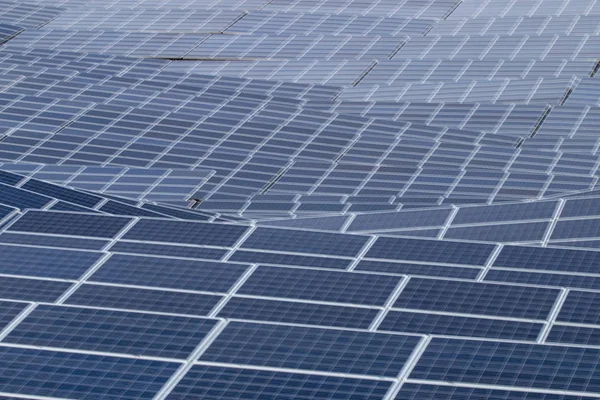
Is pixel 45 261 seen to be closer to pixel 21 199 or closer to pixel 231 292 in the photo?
pixel 231 292

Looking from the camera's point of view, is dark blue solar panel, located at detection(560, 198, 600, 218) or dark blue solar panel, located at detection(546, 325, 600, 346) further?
dark blue solar panel, located at detection(560, 198, 600, 218)

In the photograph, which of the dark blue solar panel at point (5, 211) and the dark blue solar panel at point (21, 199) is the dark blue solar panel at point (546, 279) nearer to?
the dark blue solar panel at point (5, 211)

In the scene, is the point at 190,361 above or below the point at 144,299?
below

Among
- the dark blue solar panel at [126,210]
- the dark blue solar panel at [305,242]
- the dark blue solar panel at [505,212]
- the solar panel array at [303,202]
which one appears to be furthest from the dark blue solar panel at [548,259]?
the dark blue solar panel at [126,210]

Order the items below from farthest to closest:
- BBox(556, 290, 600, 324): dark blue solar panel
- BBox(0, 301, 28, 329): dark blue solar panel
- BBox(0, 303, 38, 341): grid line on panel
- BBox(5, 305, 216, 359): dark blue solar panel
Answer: BBox(0, 301, 28, 329): dark blue solar panel
BBox(0, 303, 38, 341): grid line on panel
BBox(556, 290, 600, 324): dark blue solar panel
BBox(5, 305, 216, 359): dark blue solar panel

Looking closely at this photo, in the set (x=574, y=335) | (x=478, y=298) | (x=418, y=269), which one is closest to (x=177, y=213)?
(x=418, y=269)

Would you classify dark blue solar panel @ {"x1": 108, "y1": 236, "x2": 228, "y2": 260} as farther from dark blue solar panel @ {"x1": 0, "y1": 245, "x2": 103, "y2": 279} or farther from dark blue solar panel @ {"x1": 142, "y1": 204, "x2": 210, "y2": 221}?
dark blue solar panel @ {"x1": 142, "y1": 204, "x2": 210, "y2": 221}

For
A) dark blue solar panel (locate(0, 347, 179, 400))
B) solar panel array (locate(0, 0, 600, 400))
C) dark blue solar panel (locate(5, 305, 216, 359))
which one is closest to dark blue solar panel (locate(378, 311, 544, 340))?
solar panel array (locate(0, 0, 600, 400))
